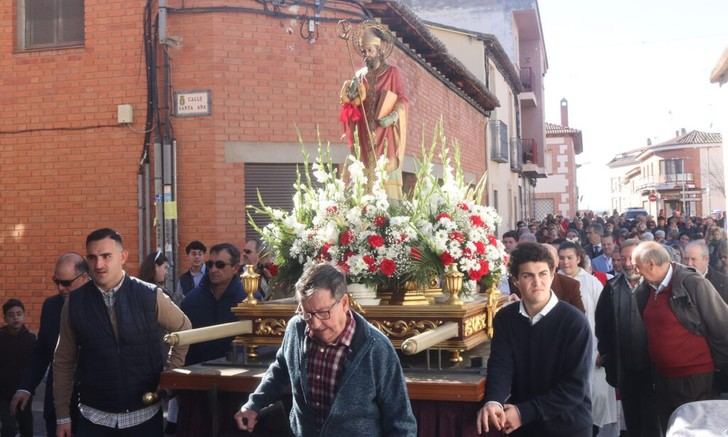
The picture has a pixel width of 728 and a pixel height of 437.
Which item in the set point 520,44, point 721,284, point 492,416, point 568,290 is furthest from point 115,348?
point 520,44

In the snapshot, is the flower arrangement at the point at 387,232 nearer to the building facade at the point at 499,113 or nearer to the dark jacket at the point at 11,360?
the dark jacket at the point at 11,360

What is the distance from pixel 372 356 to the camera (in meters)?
3.13

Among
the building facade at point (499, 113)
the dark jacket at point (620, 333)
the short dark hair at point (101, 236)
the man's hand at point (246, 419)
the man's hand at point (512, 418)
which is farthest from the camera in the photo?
the building facade at point (499, 113)

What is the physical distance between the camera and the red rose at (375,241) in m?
4.60

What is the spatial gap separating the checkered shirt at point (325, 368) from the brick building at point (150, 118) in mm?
6692

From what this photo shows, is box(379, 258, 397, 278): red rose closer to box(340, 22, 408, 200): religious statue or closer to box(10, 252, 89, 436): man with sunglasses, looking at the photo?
box(340, 22, 408, 200): religious statue

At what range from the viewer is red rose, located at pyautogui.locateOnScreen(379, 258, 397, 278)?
14.9ft

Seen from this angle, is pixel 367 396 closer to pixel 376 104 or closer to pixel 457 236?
pixel 457 236

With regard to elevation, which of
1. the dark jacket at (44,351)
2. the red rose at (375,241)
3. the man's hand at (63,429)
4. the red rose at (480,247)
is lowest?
the man's hand at (63,429)

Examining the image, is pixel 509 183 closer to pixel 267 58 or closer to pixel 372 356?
pixel 267 58

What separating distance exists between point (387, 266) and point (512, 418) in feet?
4.06

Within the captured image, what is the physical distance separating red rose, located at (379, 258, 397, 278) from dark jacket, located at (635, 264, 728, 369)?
1.83 meters

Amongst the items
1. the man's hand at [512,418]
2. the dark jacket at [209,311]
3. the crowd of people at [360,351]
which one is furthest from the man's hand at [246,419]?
the dark jacket at [209,311]

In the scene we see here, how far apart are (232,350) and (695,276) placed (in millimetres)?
2816
